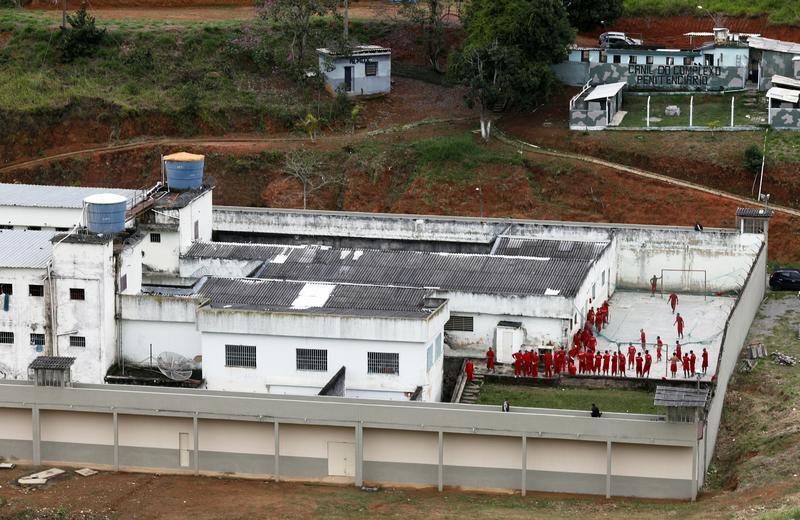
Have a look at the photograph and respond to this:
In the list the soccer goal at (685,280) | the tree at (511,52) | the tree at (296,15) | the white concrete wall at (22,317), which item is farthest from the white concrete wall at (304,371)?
the tree at (296,15)

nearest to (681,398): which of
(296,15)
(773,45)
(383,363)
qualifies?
(383,363)

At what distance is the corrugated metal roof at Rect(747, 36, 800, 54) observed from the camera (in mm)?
89688

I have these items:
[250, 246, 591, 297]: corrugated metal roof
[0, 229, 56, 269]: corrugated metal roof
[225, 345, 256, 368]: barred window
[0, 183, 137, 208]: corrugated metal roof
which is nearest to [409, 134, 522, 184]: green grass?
[250, 246, 591, 297]: corrugated metal roof

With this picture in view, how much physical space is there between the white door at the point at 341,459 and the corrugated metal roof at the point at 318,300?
23.4ft

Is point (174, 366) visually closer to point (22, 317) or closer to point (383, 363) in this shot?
point (22, 317)

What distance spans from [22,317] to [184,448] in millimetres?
10203

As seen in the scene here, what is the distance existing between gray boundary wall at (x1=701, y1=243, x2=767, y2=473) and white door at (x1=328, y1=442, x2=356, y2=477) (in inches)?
422

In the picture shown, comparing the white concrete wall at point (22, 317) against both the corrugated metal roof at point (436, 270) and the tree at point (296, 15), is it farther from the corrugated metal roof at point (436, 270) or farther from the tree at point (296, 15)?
the tree at point (296, 15)

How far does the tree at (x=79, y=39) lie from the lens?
314ft

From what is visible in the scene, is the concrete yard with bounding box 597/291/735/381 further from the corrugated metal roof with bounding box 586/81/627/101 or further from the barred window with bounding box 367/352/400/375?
the corrugated metal roof with bounding box 586/81/627/101

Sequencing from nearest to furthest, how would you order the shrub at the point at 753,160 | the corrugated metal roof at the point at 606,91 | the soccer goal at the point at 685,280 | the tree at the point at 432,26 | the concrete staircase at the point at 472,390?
1. the concrete staircase at the point at 472,390
2. the soccer goal at the point at 685,280
3. the shrub at the point at 753,160
4. the corrugated metal roof at the point at 606,91
5. the tree at the point at 432,26

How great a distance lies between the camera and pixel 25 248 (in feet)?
197

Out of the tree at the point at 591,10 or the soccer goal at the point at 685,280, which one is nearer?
the soccer goal at the point at 685,280

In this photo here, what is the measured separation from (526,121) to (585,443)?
41712 mm
